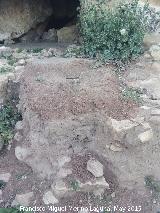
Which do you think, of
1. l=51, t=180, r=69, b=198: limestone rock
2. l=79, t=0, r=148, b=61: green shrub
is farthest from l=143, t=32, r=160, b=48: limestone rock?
l=51, t=180, r=69, b=198: limestone rock

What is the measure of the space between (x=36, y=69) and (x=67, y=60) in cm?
52

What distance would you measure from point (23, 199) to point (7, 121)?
4.10 feet

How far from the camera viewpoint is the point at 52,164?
217 inches

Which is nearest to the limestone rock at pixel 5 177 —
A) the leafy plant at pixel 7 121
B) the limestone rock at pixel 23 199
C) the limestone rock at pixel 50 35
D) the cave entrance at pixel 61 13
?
the limestone rock at pixel 23 199

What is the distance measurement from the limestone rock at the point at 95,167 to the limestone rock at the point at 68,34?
3659 mm

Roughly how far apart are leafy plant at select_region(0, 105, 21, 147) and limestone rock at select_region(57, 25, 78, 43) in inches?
105

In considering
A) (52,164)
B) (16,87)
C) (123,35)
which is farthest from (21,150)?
(123,35)

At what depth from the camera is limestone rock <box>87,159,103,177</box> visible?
5297 millimetres

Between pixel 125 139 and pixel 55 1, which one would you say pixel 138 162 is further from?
pixel 55 1

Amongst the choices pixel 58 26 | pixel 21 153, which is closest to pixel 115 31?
pixel 21 153

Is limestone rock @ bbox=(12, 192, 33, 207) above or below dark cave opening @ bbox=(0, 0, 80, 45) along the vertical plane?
below

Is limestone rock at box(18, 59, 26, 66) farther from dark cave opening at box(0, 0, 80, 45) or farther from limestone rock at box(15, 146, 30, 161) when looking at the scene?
dark cave opening at box(0, 0, 80, 45)

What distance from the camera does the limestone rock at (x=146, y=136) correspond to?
526cm

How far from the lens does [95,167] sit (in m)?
5.34
